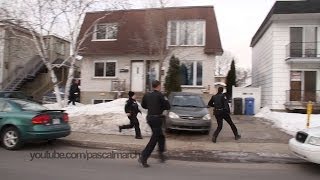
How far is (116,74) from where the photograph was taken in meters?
27.8

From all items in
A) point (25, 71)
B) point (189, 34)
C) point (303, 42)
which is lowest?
point (25, 71)

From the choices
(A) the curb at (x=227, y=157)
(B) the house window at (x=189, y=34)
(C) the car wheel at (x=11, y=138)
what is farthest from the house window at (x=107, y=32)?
(A) the curb at (x=227, y=157)

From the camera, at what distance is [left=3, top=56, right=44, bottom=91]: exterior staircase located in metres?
30.9

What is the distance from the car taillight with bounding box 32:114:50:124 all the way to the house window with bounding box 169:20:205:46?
51.7 ft

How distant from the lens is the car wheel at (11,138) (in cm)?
1107

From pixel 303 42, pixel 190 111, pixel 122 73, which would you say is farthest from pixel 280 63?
pixel 190 111

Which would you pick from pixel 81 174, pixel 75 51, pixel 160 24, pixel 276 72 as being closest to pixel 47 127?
pixel 81 174

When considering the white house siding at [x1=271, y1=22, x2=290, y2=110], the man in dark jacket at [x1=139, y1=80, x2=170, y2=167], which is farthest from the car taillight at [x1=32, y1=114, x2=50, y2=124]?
the white house siding at [x1=271, y1=22, x2=290, y2=110]

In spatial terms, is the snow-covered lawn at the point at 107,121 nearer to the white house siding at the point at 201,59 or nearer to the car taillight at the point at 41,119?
the car taillight at the point at 41,119

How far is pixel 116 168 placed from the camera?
8.98 meters

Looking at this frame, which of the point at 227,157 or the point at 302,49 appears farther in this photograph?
the point at 302,49

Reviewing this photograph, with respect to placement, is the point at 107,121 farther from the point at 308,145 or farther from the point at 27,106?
the point at 308,145

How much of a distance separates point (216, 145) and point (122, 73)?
15.9 meters

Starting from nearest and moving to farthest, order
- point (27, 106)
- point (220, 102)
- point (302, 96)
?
point (27, 106), point (220, 102), point (302, 96)
